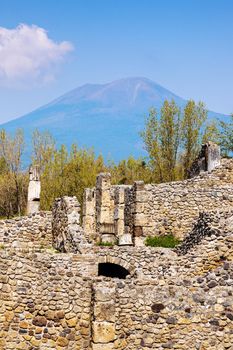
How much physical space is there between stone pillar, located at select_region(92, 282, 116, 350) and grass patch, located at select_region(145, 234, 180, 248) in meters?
12.5

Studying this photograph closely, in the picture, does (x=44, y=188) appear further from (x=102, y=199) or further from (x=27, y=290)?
(x=27, y=290)

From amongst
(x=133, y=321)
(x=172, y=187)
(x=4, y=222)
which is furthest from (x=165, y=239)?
(x=133, y=321)

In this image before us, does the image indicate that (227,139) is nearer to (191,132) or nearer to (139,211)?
(191,132)

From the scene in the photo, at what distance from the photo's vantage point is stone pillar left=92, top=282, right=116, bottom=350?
45.4ft

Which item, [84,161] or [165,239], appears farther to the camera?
[84,161]

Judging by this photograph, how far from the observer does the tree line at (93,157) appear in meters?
52.9

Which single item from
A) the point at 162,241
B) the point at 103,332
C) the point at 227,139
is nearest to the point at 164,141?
the point at 227,139

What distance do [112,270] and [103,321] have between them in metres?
12.4

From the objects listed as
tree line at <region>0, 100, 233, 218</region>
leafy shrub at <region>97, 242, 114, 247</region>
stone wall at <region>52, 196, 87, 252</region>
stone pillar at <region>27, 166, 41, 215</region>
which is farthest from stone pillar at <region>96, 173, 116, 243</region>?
tree line at <region>0, 100, 233, 218</region>

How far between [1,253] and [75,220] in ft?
29.7

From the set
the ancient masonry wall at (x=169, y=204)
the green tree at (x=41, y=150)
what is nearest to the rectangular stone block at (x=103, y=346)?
the ancient masonry wall at (x=169, y=204)

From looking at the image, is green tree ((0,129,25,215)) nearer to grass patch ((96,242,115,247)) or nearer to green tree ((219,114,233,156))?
green tree ((219,114,233,156))

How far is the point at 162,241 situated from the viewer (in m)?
27.3

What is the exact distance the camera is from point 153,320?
45.2 ft
